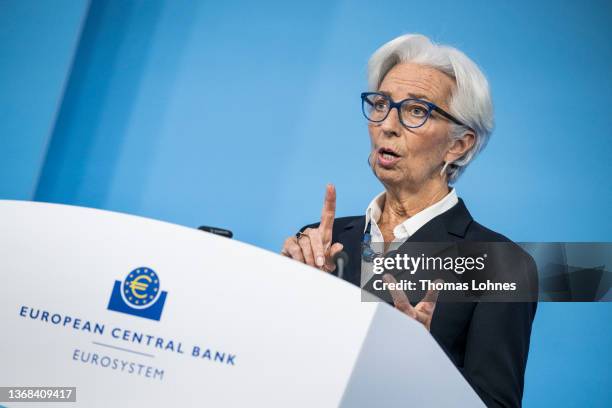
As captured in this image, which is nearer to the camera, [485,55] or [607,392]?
[607,392]

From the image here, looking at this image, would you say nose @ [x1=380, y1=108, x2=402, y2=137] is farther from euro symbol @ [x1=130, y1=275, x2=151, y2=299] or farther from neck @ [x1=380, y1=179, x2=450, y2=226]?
euro symbol @ [x1=130, y1=275, x2=151, y2=299]

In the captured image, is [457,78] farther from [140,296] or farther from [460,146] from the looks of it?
[140,296]

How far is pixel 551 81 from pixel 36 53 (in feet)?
6.26

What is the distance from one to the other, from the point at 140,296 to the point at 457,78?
103 cm

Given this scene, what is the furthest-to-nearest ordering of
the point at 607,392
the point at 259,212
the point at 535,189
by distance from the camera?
the point at 259,212 → the point at 535,189 → the point at 607,392

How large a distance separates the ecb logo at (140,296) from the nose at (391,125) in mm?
873

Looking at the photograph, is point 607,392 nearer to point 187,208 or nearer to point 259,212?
point 259,212

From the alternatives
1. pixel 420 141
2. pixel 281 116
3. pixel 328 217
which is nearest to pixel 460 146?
pixel 420 141

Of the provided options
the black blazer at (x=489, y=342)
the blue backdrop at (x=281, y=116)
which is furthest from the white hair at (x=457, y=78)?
the blue backdrop at (x=281, y=116)

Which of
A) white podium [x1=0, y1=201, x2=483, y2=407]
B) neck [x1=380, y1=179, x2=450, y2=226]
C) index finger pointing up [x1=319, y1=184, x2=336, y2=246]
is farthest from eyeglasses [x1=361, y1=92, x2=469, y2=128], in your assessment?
white podium [x1=0, y1=201, x2=483, y2=407]

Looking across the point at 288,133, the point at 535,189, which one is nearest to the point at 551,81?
the point at 535,189

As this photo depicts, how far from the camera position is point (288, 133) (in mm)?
2393

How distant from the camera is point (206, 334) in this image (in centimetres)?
62

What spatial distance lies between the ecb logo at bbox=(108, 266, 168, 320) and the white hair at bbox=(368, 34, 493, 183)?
0.99m
